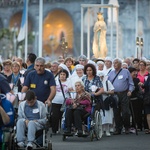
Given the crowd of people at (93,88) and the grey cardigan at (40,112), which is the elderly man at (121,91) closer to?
the crowd of people at (93,88)

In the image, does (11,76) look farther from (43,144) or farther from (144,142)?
(43,144)

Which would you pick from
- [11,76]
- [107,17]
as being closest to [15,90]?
[11,76]

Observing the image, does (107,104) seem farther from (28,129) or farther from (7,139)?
(7,139)

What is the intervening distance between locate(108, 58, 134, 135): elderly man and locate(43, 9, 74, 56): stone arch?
265ft

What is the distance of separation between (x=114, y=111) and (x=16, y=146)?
7.47m

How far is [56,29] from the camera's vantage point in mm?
106500

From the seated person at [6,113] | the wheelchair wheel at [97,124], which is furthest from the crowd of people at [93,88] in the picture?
the seated person at [6,113]

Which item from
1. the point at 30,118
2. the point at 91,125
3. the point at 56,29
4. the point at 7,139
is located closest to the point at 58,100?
the point at 91,125

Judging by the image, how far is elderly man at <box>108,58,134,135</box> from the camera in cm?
2352

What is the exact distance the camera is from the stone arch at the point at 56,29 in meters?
105

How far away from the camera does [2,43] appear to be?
111m

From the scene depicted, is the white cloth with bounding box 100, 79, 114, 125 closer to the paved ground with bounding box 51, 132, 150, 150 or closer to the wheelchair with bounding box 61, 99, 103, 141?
the paved ground with bounding box 51, 132, 150, 150

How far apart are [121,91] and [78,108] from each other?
9.96ft

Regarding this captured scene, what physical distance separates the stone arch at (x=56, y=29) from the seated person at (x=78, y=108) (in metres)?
83.4
